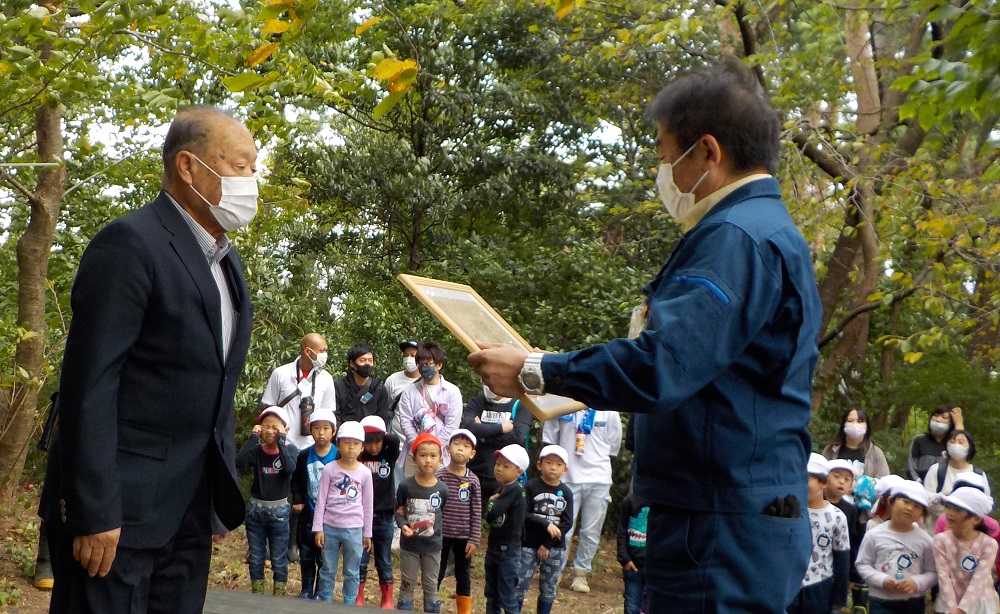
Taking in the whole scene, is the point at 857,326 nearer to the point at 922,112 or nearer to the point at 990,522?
the point at 990,522

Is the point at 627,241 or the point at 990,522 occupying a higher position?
the point at 627,241

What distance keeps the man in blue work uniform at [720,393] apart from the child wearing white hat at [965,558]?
17.6 feet

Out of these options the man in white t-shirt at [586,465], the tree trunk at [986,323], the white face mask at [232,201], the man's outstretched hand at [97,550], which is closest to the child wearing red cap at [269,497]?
the man in white t-shirt at [586,465]

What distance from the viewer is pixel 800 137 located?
11.9 meters

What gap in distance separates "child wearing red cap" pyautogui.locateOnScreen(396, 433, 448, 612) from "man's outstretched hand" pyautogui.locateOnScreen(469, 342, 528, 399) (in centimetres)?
535

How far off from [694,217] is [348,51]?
11.9 m

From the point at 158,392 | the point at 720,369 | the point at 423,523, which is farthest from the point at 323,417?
the point at 720,369

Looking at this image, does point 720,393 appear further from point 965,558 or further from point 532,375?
point 965,558

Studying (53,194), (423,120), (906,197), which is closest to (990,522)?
(906,197)

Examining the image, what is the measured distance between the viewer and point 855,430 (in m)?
10.4

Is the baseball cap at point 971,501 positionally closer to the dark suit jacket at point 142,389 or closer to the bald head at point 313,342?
the bald head at point 313,342

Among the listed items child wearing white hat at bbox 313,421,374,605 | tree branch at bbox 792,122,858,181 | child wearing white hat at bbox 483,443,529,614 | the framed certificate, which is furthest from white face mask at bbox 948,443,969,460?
the framed certificate

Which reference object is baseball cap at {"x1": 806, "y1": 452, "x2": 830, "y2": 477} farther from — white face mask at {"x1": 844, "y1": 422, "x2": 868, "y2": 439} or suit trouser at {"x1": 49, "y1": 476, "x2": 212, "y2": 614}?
suit trouser at {"x1": 49, "y1": 476, "x2": 212, "y2": 614}

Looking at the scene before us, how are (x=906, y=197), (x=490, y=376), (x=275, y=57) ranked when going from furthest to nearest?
(x=906, y=197)
(x=275, y=57)
(x=490, y=376)
